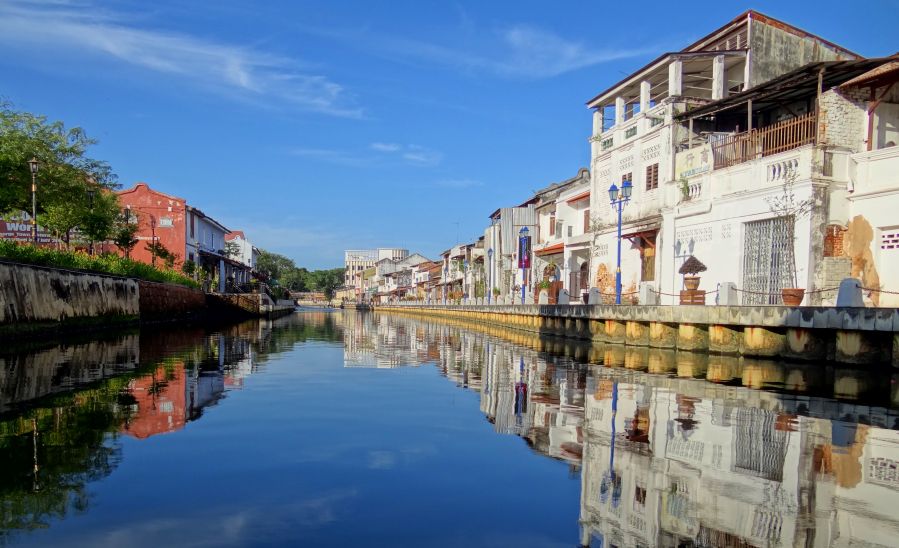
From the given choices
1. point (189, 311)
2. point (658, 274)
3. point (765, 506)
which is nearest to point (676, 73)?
point (658, 274)

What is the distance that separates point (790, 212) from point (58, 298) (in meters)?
23.0

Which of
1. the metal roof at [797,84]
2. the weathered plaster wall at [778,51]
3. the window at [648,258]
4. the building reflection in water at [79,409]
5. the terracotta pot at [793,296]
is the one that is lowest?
the building reflection in water at [79,409]

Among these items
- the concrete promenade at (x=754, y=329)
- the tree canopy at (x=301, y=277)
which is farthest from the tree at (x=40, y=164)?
the tree canopy at (x=301, y=277)

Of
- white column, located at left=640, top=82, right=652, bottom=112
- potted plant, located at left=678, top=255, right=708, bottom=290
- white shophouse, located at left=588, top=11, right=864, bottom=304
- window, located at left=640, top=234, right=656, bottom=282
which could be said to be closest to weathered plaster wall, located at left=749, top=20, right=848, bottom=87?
white shophouse, located at left=588, top=11, right=864, bottom=304

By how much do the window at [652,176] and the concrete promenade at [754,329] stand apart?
6.41 meters

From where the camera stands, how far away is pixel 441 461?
19.0 feet

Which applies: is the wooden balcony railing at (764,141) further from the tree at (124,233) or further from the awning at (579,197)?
the tree at (124,233)

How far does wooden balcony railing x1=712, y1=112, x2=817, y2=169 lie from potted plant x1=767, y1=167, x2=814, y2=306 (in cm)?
145

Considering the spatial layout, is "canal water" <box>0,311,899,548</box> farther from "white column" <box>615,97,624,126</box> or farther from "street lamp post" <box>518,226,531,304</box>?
"street lamp post" <box>518,226,531,304</box>

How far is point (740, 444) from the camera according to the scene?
21.5 feet

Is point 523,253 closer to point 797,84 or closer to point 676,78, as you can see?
point 676,78

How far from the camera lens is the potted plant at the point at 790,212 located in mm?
18484

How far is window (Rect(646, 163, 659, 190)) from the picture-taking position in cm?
2705

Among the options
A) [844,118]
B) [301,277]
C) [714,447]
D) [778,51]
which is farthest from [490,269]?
[301,277]
